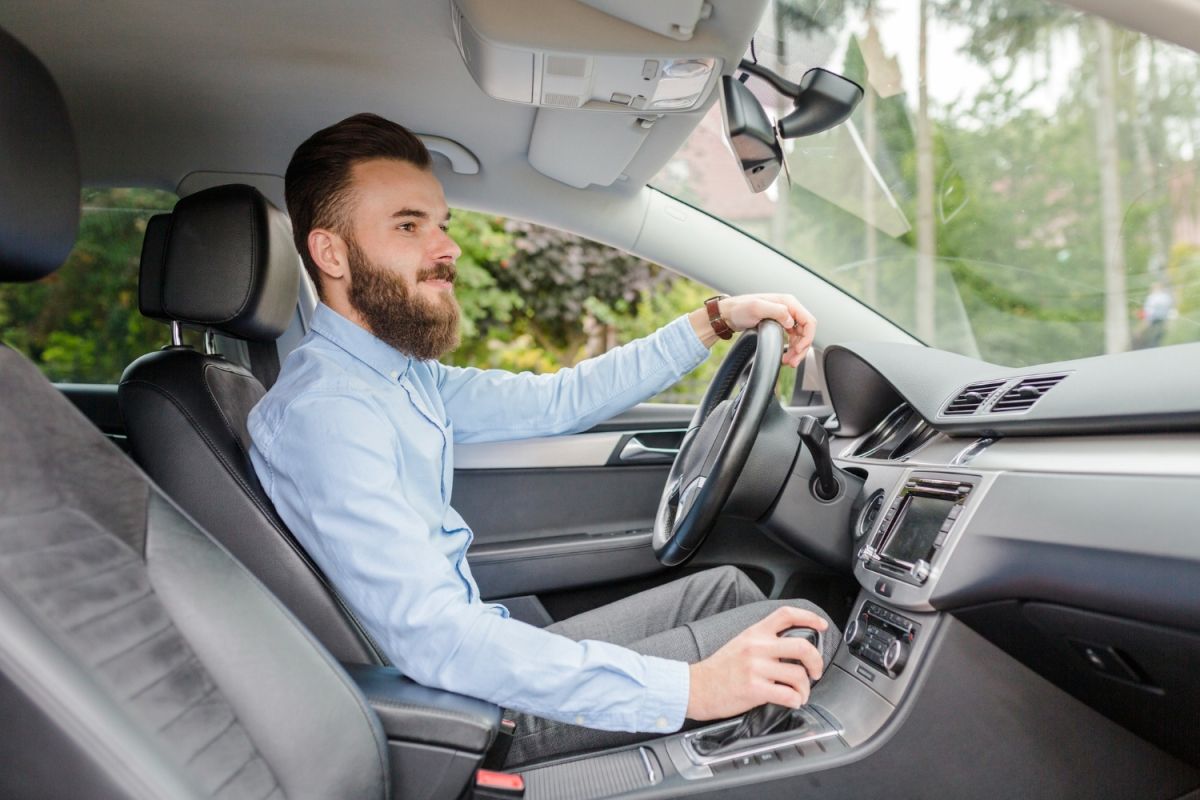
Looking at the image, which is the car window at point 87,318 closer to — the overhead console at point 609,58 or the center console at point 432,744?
the overhead console at point 609,58

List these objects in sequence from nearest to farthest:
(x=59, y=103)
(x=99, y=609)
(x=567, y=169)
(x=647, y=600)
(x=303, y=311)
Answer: (x=99, y=609), (x=59, y=103), (x=647, y=600), (x=567, y=169), (x=303, y=311)

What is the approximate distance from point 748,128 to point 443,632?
0.98 meters

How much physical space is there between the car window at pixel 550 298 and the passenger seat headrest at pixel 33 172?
393cm

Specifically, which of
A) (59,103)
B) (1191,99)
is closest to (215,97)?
(59,103)

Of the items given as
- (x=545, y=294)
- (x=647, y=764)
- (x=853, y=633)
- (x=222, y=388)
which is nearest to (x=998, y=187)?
(x=853, y=633)

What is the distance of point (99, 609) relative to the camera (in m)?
0.89

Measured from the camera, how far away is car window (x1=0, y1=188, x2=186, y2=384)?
269 cm

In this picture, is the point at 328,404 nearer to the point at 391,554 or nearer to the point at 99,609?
the point at 391,554

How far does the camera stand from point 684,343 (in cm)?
196

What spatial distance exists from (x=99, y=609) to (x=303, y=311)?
65.8 inches

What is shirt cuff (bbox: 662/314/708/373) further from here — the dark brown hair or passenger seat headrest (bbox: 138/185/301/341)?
passenger seat headrest (bbox: 138/185/301/341)

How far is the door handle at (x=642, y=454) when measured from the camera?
8.22 ft

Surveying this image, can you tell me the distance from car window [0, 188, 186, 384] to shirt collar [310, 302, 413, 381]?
122 cm

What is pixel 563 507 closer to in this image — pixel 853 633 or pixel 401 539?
pixel 853 633
